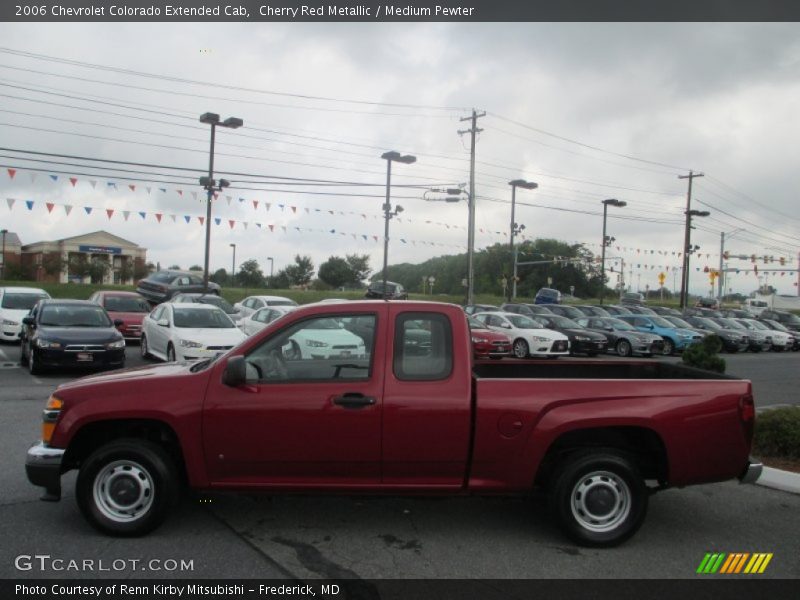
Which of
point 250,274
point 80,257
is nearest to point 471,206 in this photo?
point 80,257

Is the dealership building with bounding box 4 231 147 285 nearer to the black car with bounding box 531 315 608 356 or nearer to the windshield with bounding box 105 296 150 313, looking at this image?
the windshield with bounding box 105 296 150 313

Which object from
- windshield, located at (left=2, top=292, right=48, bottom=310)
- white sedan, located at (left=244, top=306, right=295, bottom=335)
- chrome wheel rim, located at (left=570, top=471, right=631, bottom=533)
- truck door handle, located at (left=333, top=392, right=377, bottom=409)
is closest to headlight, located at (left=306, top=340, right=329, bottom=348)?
truck door handle, located at (left=333, top=392, right=377, bottom=409)

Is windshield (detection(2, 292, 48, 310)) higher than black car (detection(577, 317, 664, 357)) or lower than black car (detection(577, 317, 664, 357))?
higher

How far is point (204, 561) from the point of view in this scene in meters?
4.28

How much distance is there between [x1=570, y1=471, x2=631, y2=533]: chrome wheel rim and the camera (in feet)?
15.5

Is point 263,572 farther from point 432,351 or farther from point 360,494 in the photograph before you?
point 432,351

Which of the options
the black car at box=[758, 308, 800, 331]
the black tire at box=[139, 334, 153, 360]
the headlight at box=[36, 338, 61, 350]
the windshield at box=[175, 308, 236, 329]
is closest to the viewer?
the headlight at box=[36, 338, 61, 350]

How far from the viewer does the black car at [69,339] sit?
1283 cm

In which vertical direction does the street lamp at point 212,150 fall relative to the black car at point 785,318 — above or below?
above

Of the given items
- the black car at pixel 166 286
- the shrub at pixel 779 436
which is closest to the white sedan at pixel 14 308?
the black car at pixel 166 286

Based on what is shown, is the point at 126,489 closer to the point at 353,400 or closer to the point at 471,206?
the point at 353,400

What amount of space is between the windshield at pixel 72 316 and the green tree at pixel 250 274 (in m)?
69.3
